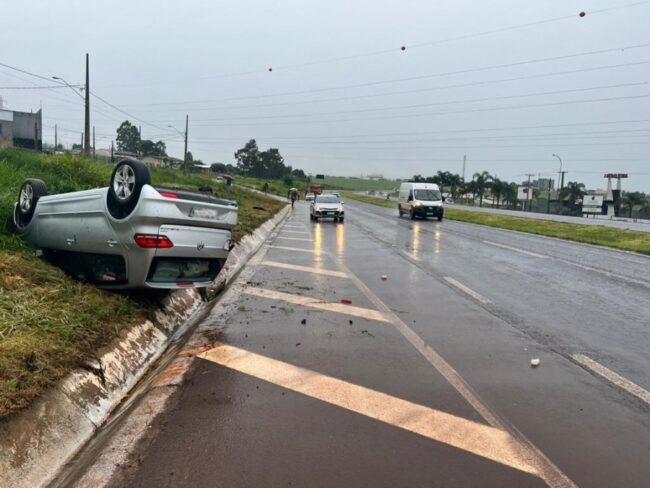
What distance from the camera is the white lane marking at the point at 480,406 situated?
3.29 metres

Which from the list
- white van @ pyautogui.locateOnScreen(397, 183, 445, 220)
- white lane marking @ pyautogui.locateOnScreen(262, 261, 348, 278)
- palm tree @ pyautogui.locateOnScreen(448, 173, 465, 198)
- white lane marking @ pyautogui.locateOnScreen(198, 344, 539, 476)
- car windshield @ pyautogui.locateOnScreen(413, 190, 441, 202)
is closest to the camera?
white lane marking @ pyautogui.locateOnScreen(198, 344, 539, 476)

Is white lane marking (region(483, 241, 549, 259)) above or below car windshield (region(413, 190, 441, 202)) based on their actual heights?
below

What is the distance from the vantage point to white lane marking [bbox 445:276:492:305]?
845cm

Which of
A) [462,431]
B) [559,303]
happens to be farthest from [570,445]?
[559,303]

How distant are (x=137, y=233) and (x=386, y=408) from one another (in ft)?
10.0

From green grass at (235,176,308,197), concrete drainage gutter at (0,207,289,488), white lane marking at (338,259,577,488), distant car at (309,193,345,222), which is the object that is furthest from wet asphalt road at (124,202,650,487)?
green grass at (235,176,308,197)

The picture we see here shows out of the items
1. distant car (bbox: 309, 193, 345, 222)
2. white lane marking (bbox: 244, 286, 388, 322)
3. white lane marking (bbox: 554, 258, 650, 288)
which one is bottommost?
white lane marking (bbox: 244, 286, 388, 322)

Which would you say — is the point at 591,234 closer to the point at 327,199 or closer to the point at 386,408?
the point at 327,199

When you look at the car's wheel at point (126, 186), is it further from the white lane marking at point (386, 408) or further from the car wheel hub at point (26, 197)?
the car wheel hub at point (26, 197)

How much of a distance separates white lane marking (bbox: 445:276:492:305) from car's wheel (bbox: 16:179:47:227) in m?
6.71

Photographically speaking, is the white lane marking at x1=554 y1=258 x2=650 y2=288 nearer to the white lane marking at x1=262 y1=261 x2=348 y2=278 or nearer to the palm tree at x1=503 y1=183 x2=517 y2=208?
the white lane marking at x1=262 y1=261 x2=348 y2=278

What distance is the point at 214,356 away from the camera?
5.46 metres

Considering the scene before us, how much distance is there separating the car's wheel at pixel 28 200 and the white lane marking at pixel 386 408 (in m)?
3.67

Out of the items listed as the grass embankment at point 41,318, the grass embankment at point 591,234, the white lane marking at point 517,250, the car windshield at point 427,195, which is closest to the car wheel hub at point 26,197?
the grass embankment at point 41,318
